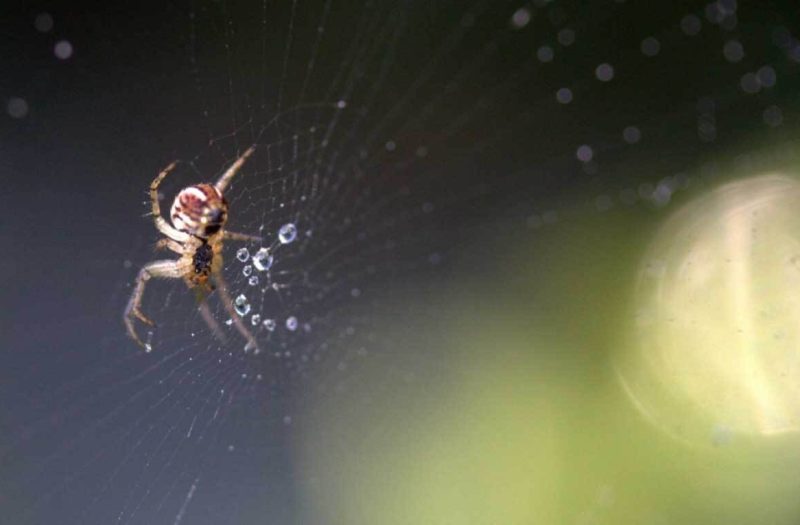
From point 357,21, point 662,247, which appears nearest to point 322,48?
point 357,21

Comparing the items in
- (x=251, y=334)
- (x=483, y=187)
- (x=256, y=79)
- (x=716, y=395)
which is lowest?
(x=716, y=395)

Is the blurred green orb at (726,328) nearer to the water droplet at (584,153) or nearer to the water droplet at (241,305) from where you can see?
the water droplet at (584,153)

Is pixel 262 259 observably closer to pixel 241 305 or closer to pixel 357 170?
pixel 241 305

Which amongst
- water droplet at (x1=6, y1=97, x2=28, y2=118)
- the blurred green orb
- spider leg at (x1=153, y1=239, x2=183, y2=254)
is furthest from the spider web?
water droplet at (x1=6, y1=97, x2=28, y2=118)

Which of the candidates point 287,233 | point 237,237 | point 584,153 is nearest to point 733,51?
point 584,153

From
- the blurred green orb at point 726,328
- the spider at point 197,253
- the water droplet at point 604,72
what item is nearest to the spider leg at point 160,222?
the spider at point 197,253

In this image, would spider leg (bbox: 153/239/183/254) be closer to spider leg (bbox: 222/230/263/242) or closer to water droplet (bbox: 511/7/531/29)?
spider leg (bbox: 222/230/263/242)

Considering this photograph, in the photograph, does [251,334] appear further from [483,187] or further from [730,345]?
[730,345]
